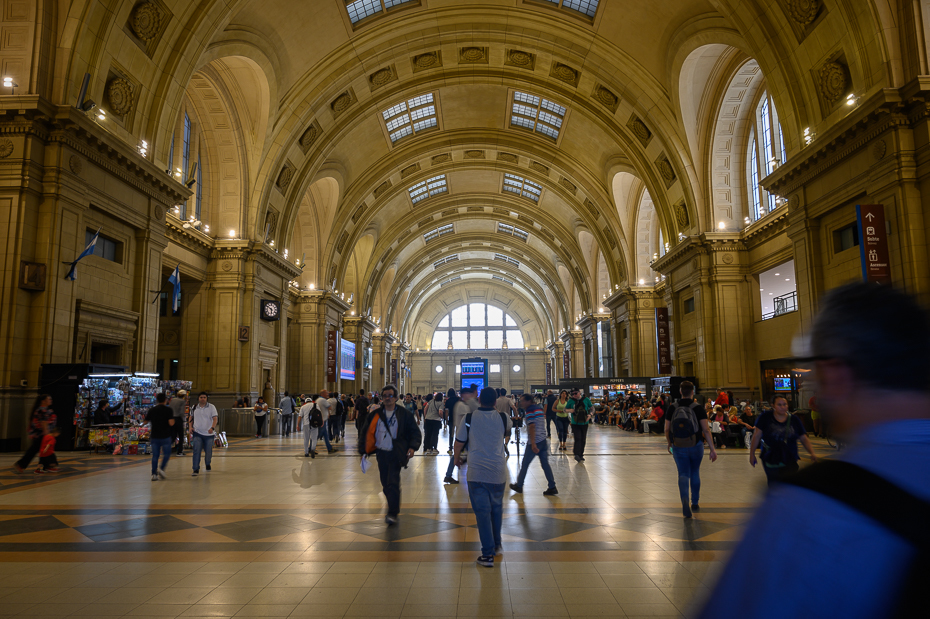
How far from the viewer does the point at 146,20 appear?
14.6 m

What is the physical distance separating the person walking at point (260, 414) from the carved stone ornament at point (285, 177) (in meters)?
8.70

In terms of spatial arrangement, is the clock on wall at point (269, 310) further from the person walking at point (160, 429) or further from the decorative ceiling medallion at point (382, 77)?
the person walking at point (160, 429)

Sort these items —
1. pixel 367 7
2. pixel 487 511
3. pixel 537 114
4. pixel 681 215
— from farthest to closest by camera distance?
pixel 537 114
pixel 681 215
pixel 367 7
pixel 487 511

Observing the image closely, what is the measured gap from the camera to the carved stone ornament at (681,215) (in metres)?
23.0

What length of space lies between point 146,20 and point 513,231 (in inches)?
1349

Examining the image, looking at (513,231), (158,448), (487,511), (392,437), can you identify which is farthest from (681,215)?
(513,231)

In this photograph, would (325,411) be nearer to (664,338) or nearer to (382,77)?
(382,77)

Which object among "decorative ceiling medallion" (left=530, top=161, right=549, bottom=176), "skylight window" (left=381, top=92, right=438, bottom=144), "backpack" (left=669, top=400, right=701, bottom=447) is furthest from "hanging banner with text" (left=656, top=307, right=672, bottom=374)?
"backpack" (left=669, top=400, right=701, bottom=447)

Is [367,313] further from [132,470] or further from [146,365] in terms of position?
[132,470]

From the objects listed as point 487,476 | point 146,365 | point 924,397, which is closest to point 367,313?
point 146,365

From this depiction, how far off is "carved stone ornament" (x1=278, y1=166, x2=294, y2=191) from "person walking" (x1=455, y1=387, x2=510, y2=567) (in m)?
20.1

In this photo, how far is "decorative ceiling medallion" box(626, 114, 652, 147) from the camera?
23.3m

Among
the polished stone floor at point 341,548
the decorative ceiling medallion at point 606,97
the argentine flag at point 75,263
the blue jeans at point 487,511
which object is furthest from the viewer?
the decorative ceiling medallion at point 606,97

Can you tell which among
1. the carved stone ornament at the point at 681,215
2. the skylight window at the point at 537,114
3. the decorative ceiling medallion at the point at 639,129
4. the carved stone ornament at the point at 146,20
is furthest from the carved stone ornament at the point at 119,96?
the carved stone ornament at the point at 681,215
